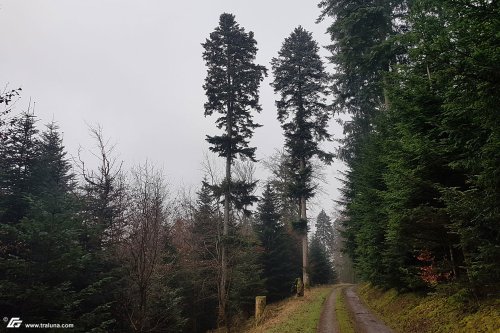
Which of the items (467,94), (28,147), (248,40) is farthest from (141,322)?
(248,40)

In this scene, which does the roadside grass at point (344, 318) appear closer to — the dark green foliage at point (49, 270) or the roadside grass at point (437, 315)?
the roadside grass at point (437, 315)

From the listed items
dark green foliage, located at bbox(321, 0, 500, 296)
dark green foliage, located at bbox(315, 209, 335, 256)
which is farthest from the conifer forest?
dark green foliage, located at bbox(315, 209, 335, 256)

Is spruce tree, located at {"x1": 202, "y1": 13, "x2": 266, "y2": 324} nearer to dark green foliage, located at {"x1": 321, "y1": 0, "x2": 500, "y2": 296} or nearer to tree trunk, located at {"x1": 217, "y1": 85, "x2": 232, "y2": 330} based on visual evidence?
tree trunk, located at {"x1": 217, "y1": 85, "x2": 232, "y2": 330}

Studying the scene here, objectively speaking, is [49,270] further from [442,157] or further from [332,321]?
[442,157]

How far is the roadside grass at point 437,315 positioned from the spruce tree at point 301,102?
14131mm

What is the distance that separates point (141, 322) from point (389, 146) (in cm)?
1209

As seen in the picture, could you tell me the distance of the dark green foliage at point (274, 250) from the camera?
112 ft

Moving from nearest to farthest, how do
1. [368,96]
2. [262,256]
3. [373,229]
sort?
[373,229] → [368,96] → [262,256]

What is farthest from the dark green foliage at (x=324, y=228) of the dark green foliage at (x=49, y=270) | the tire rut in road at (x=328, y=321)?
the dark green foliage at (x=49, y=270)

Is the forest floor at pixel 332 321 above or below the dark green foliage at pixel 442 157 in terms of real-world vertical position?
below

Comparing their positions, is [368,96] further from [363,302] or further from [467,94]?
[467,94]

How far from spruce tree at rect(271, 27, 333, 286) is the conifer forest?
0.14m

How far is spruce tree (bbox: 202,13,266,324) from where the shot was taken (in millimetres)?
25719

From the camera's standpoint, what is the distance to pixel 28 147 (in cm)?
2100
